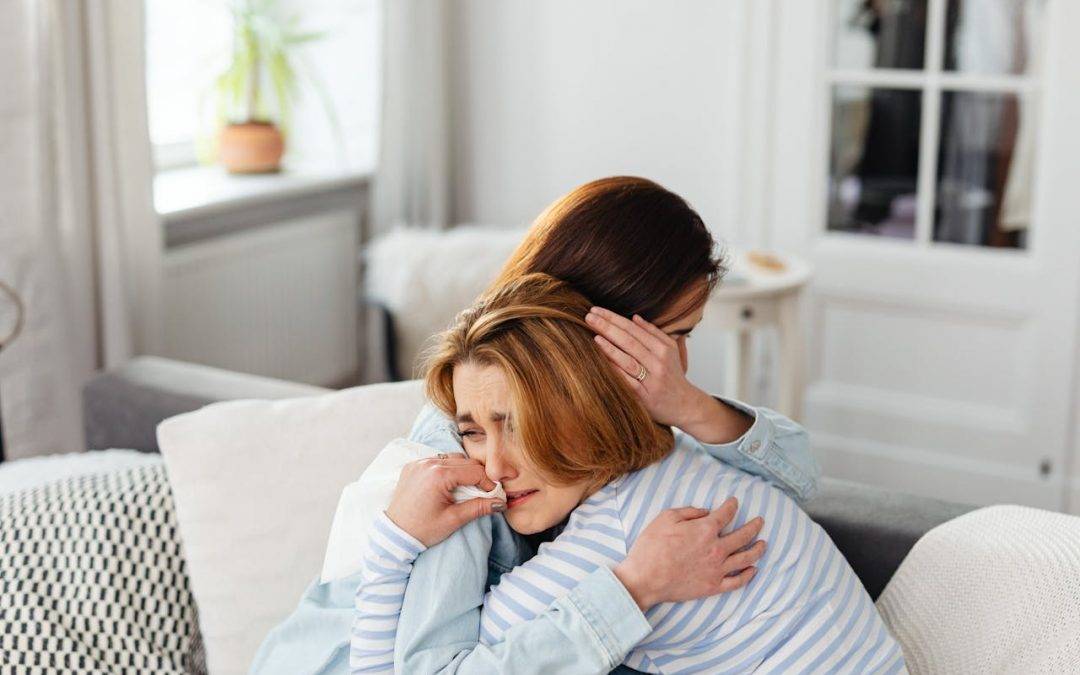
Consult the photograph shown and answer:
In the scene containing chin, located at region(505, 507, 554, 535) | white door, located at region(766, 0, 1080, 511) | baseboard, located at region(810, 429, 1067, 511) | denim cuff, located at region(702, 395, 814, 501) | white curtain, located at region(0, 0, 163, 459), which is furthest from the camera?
baseboard, located at region(810, 429, 1067, 511)

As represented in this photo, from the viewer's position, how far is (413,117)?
3.68 metres

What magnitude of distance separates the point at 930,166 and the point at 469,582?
8.01ft

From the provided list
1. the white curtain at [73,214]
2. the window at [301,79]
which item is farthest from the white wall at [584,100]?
the white curtain at [73,214]

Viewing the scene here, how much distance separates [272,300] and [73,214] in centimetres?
94

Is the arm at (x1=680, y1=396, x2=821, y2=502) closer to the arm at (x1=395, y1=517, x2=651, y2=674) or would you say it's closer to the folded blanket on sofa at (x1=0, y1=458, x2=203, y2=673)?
the arm at (x1=395, y1=517, x2=651, y2=674)

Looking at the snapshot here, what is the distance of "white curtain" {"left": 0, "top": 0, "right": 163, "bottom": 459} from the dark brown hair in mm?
1385

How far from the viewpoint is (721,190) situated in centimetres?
353

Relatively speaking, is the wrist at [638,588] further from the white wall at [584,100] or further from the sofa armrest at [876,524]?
the white wall at [584,100]

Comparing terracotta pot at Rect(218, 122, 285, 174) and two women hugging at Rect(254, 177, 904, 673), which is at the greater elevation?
terracotta pot at Rect(218, 122, 285, 174)

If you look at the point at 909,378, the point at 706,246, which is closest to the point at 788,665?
the point at 706,246

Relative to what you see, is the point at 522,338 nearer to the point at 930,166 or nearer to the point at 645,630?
the point at 645,630

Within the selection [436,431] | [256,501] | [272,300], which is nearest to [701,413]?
[436,431]

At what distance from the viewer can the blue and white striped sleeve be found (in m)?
1.21

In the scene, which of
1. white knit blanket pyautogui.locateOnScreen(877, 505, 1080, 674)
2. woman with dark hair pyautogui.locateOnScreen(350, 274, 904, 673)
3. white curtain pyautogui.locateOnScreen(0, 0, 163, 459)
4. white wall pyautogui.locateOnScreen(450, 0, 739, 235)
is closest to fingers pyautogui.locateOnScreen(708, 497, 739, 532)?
woman with dark hair pyautogui.locateOnScreen(350, 274, 904, 673)
